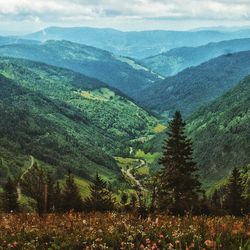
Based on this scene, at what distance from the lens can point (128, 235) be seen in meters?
12.6

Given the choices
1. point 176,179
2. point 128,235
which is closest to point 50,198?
point 176,179

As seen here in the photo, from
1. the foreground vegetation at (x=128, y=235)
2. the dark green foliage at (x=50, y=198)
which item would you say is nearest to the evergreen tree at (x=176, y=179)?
the dark green foliage at (x=50, y=198)

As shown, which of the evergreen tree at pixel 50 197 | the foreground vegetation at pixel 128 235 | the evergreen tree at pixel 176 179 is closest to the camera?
the foreground vegetation at pixel 128 235

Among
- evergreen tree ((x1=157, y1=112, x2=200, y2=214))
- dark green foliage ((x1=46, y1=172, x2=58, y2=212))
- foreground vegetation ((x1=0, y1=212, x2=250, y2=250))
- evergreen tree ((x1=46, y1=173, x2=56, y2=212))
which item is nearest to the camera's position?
foreground vegetation ((x1=0, y1=212, x2=250, y2=250))

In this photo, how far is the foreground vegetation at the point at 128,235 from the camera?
38.1 ft

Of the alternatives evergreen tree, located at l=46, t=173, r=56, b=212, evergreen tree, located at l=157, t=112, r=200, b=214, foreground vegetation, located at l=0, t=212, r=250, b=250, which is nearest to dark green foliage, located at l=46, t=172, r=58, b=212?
evergreen tree, located at l=46, t=173, r=56, b=212

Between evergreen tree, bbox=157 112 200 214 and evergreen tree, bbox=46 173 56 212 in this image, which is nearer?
evergreen tree, bbox=46 173 56 212

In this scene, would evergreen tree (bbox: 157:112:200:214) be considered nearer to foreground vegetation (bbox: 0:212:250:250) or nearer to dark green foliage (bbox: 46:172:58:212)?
dark green foliage (bbox: 46:172:58:212)

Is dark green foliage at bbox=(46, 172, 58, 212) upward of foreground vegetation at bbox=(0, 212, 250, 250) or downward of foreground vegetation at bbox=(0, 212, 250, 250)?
downward

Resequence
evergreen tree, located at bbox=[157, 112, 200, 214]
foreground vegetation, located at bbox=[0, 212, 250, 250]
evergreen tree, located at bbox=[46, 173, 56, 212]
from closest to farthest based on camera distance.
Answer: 1. foreground vegetation, located at bbox=[0, 212, 250, 250]
2. evergreen tree, located at bbox=[46, 173, 56, 212]
3. evergreen tree, located at bbox=[157, 112, 200, 214]

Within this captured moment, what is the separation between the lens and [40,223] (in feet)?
51.1

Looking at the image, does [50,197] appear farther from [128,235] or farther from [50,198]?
[128,235]

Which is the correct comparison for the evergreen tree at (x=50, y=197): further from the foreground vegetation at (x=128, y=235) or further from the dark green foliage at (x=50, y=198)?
the foreground vegetation at (x=128, y=235)

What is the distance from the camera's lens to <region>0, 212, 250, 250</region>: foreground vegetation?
11.6m
